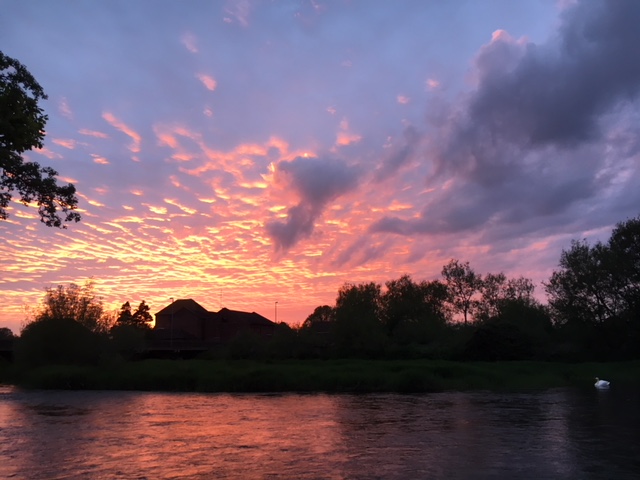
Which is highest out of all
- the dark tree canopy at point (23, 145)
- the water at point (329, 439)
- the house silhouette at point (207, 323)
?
the house silhouette at point (207, 323)

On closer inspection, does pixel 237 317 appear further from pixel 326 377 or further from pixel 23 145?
pixel 23 145

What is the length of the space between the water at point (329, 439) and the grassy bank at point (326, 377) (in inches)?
418

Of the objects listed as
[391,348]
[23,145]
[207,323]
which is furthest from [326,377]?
[207,323]

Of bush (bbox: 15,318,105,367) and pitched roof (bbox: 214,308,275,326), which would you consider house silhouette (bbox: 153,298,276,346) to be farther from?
bush (bbox: 15,318,105,367)

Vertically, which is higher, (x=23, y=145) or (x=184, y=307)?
(x=184, y=307)

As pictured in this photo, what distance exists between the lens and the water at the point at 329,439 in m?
15.1

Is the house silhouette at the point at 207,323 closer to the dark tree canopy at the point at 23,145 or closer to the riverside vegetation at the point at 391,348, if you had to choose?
the riverside vegetation at the point at 391,348

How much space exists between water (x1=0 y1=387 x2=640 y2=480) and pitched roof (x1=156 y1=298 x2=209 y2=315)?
3225 inches

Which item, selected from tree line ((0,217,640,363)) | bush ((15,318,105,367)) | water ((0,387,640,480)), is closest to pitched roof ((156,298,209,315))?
tree line ((0,217,640,363))

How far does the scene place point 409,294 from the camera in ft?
338

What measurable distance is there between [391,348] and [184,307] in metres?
55.6

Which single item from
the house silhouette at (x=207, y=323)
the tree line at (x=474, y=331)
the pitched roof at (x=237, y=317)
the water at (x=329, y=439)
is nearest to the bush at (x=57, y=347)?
the tree line at (x=474, y=331)

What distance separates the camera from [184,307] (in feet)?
385

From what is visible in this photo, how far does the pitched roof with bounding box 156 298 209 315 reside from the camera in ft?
388
